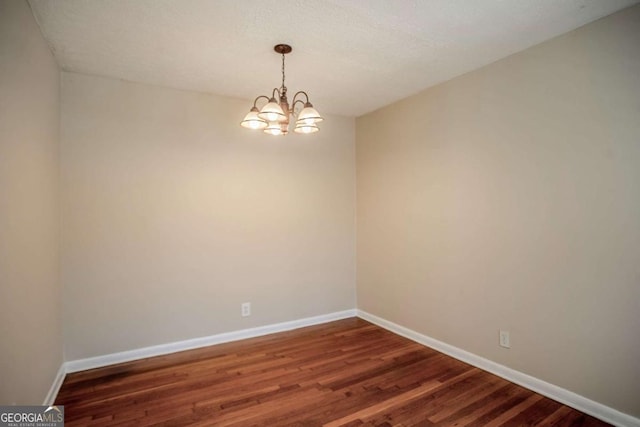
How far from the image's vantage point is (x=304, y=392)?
8.27ft

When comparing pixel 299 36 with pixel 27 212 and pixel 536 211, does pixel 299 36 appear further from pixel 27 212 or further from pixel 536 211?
pixel 536 211

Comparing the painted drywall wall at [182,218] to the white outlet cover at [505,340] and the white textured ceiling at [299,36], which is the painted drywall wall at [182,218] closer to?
the white textured ceiling at [299,36]

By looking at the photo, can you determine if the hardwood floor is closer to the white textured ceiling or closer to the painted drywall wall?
the painted drywall wall

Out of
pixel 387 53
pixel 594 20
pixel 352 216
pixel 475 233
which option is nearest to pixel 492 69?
pixel 594 20

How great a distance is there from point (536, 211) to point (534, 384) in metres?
1.30

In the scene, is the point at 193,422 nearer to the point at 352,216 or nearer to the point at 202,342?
the point at 202,342

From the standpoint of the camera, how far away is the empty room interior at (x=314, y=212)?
206 cm

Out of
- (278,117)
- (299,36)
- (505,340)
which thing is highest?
(299,36)

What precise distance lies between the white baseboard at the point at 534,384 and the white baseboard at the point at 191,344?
3.37 feet

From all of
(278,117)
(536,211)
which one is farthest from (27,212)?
(536,211)

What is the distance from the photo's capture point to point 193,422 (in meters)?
2.16

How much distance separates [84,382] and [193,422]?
120 cm

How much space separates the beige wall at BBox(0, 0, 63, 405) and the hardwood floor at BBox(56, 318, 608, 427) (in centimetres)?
48

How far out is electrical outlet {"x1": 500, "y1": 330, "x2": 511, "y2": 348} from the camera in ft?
8.80
